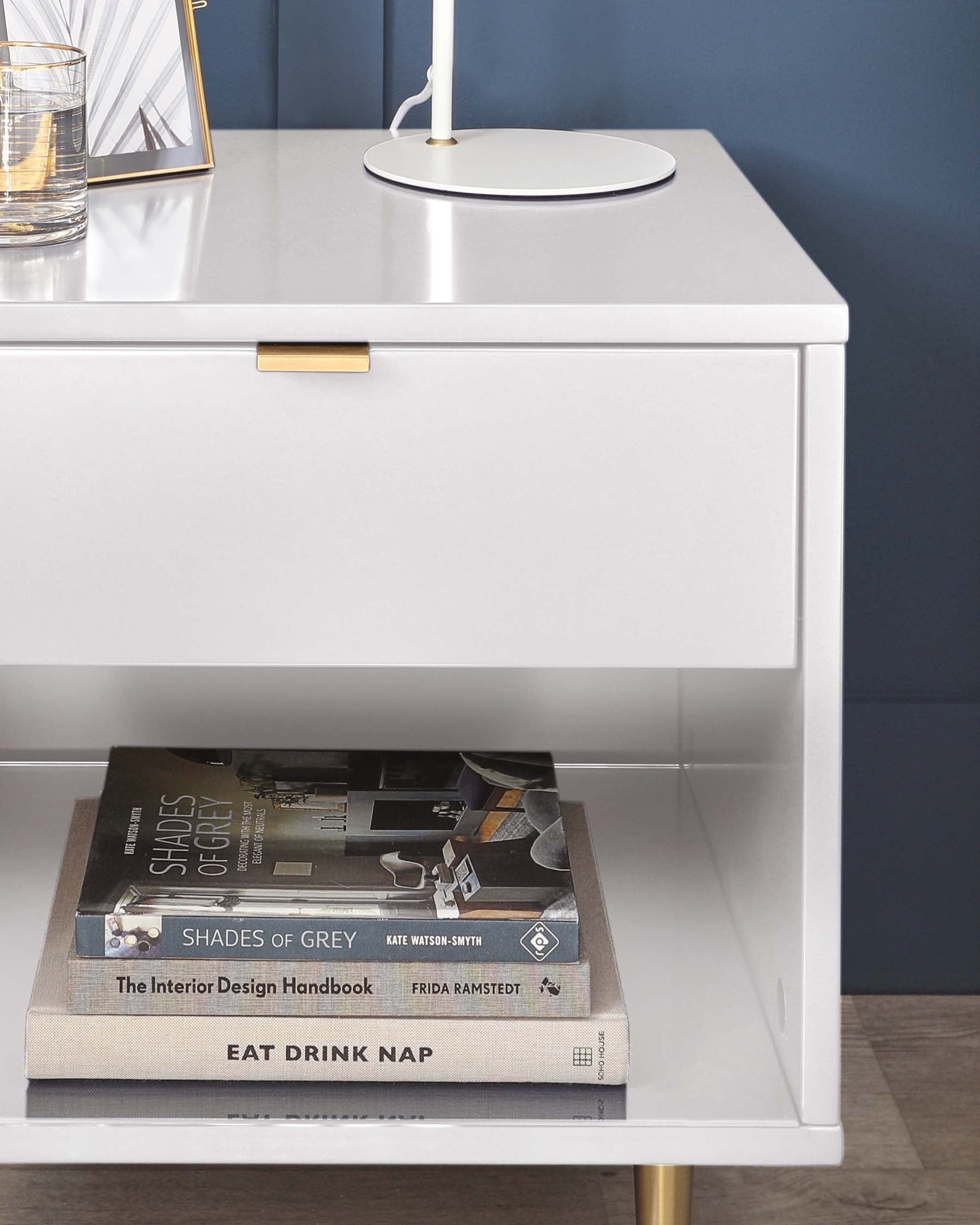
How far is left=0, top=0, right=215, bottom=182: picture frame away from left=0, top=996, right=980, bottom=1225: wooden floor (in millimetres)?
726

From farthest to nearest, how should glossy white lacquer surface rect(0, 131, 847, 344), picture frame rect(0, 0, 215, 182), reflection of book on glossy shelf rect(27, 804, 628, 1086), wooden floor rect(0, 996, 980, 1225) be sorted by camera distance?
wooden floor rect(0, 996, 980, 1225), picture frame rect(0, 0, 215, 182), reflection of book on glossy shelf rect(27, 804, 628, 1086), glossy white lacquer surface rect(0, 131, 847, 344)

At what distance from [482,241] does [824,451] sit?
0.71 feet

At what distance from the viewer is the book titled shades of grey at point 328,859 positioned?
2.51ft

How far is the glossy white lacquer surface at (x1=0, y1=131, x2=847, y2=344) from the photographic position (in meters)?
0.62

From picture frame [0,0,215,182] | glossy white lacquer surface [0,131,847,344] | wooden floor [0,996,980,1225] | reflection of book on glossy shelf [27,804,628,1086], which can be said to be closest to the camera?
glossy white lacquer surface [0,131,847,344]

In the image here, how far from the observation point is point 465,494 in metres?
0.65

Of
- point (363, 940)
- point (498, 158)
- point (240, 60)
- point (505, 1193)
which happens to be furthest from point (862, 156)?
point (505, 1193)

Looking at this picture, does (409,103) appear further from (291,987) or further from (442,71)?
(291,987)

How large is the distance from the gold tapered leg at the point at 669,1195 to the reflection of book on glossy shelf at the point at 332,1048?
114 millimetres

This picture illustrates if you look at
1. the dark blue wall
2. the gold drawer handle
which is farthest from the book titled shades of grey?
the dark blue wall

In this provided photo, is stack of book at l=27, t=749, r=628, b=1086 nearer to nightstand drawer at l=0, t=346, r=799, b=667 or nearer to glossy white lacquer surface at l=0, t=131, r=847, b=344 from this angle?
nightstand drawer at l=0, t=346, r=799, b=667

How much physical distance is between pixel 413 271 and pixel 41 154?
0.21 metres

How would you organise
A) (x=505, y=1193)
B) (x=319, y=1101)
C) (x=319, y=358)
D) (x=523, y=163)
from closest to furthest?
(x=319, y=358) < (x=319, y=1101) < (x=523, y=163) < (x=505, y=1193)

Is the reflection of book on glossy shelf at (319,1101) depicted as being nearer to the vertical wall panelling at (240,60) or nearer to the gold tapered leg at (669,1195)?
the gold tapered leg at (669,1195)
